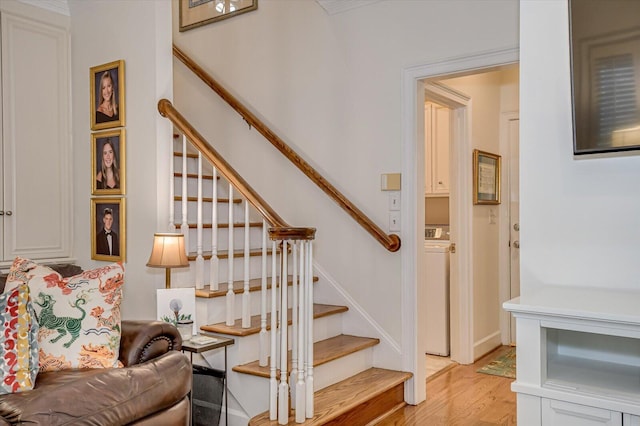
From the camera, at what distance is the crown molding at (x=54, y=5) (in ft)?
11.4

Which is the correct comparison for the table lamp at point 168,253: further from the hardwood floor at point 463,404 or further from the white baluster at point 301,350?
the hardwood floor at point 463,404

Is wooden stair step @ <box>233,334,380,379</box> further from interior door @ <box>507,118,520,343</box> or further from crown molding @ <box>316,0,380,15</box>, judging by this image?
crown molding @ <box>316,0,380,15</box>

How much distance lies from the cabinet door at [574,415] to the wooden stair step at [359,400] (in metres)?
1.30

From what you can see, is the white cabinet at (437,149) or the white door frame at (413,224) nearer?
the white door frame at (413,224)

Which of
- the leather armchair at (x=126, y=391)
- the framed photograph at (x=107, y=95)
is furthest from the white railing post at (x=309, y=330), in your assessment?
the framed photograph at (x=107, y=95)

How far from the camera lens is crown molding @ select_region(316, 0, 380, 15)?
146 inches

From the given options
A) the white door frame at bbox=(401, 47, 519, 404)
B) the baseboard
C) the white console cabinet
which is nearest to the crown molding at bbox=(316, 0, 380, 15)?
the white door frame at bbox=(401, 47, 519, 404)

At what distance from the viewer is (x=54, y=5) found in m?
3.57

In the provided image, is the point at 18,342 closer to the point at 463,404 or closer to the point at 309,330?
the point at 309,330

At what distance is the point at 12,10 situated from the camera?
3.35 m

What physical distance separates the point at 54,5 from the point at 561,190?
10.9ft

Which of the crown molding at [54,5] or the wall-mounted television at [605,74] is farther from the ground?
the crown molding at [54,5]

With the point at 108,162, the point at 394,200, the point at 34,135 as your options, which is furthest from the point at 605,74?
the point at 34,135

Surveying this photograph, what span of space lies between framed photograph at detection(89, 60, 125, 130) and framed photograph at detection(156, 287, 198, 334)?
3.86 ft
